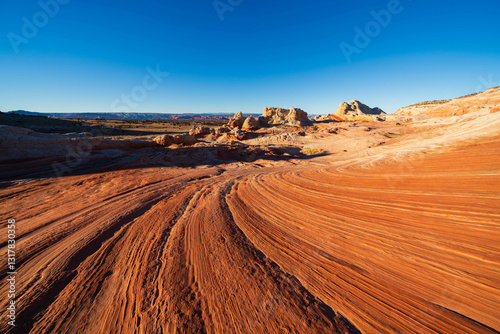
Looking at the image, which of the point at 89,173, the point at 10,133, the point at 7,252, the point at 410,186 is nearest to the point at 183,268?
the point at 7,252

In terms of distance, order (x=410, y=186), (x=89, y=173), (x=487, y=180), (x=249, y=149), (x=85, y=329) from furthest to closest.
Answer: (x=249, y=149)
(x=89, y=173)
(x=410, y=186)
(x=487, y=180)
(x=85, y=329)

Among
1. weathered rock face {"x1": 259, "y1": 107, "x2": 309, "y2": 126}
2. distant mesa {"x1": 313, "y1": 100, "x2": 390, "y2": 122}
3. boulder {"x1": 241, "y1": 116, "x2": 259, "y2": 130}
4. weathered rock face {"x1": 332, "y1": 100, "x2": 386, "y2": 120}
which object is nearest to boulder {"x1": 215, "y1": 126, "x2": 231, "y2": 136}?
boulder {"x1": 241, "y1": 116, "x2": 259, "y2": 130}

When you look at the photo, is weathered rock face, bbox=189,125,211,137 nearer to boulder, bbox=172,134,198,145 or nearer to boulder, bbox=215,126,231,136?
boulder, bbox=215,126,231,136

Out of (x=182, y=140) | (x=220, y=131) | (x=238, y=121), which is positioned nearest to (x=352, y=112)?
(x=238, y=121)

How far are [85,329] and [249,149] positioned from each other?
13034 mm

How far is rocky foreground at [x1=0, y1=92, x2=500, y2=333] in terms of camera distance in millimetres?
1770

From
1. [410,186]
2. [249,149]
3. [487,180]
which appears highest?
[487,180]

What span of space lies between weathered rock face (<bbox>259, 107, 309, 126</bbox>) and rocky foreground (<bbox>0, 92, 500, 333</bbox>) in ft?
88.6

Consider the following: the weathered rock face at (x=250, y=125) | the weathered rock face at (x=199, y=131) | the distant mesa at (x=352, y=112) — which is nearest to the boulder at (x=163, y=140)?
the weathered rock face at (x=199, y=131)

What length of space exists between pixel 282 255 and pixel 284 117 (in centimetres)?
3431

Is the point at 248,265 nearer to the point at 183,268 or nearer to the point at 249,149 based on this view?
the point at 183,268

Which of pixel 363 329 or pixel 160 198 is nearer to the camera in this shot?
pixel 363 329

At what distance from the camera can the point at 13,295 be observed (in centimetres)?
218

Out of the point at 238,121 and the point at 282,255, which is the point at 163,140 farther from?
the point at 238,121
